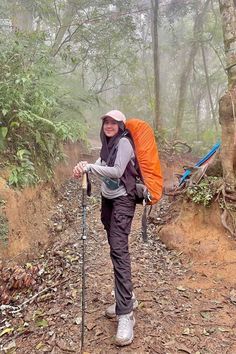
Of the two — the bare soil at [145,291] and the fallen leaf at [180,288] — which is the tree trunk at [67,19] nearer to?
the bare soil at [145,291]

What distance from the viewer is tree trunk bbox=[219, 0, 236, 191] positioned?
550 cm

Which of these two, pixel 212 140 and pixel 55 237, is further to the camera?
pixel 212 140

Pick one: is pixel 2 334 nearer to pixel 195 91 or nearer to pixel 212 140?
pixel 212 140

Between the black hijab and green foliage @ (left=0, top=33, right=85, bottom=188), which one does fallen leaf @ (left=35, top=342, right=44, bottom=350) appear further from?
green foliage @ (left=0, top=33, right=85, bottom=188)

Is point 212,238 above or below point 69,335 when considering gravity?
above

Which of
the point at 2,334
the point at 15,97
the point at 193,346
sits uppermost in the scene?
the point at 15,97

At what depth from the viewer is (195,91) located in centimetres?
2188

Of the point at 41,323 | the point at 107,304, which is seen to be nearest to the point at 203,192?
the point at 107,304

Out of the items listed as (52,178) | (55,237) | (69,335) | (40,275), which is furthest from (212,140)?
(69,335)

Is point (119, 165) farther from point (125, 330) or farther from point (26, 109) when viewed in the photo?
point (26, 109)

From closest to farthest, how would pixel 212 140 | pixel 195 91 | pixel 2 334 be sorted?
pixel 2 334, pixel 212 140, pixel 195 91

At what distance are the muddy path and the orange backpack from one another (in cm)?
140

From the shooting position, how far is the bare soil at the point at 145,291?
139 inches

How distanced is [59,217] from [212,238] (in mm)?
2963
